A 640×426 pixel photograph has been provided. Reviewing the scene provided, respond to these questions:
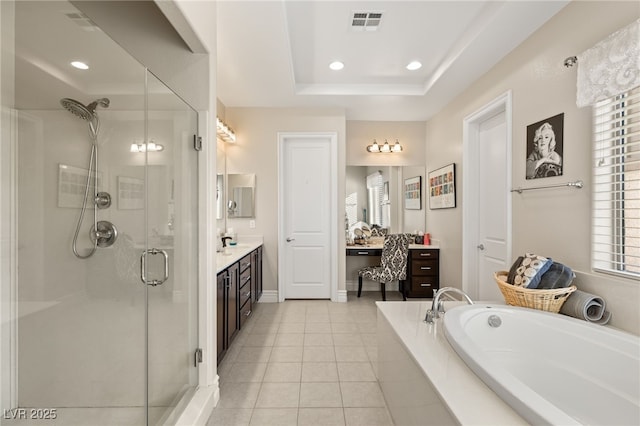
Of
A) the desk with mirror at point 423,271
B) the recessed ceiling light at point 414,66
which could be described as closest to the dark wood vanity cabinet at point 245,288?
the desk with mirror at point 423,271

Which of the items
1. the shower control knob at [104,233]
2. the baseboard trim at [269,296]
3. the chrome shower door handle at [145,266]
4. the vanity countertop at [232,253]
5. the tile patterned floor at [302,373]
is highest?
the shower control knob at [104,233]

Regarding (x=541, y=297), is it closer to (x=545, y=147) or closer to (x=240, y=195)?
(x=545, y=147)

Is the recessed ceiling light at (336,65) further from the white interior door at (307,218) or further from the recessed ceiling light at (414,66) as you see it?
the white interior door at (307,218)

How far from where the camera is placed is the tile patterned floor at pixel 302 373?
175 cm

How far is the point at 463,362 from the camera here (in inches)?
49.9

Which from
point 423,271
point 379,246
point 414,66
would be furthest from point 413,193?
point 414,66

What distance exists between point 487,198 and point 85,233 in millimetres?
3334

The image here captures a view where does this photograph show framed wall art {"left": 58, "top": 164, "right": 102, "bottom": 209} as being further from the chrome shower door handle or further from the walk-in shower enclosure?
the chrome shower door handle

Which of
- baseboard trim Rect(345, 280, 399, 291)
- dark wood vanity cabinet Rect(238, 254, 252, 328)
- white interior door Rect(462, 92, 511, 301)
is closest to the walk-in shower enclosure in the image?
dark wood vanity cabinet Rect(238, 254, 252, 328)

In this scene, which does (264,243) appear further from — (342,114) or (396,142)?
(396,142)

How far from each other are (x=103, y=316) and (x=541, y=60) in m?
3.25

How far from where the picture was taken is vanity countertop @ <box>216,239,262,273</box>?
2.30 m

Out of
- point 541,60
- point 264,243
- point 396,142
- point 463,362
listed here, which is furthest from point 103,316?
point 396,142

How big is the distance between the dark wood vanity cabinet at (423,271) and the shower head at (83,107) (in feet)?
11.9
